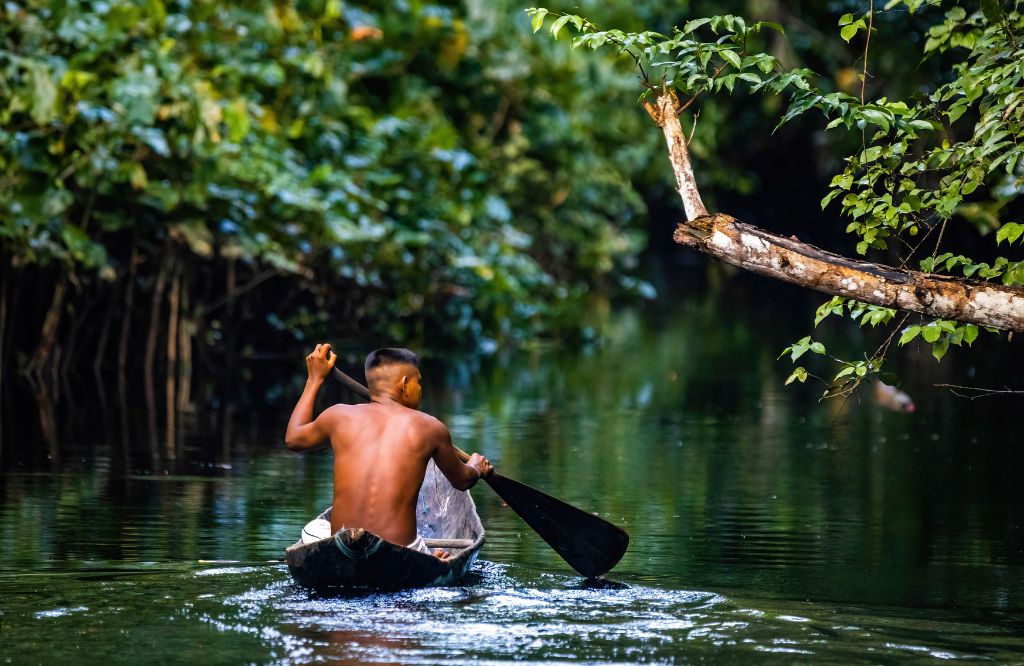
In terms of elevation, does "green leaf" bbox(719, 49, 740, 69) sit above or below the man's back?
above

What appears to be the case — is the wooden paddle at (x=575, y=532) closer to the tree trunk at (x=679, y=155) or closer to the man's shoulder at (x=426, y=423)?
the man's shoulder at (x=426, y=423)

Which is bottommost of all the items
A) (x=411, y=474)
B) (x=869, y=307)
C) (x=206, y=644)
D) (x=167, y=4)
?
(x=206, y=644)

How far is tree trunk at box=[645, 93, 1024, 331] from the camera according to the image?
6.41 m

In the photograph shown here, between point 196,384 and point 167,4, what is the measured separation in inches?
142

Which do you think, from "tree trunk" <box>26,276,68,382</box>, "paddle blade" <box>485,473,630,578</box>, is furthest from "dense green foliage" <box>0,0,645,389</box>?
"paddle blade" <box>485,473,630,578</box>

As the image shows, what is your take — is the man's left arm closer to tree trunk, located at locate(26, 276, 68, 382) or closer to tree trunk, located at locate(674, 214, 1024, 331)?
tree trunk, located at locate(674, 214, 1024, 331)

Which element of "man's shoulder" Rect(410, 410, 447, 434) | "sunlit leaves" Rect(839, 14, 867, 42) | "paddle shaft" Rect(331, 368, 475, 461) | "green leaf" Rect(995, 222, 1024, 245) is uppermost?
"sunlit leaves" Rect(839, 14, 867, 42)

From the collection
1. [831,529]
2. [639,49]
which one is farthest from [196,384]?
[639,49]

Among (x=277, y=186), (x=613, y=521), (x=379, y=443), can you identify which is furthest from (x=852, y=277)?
(x=277, y=186)

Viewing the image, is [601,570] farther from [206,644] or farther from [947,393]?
[947,393]

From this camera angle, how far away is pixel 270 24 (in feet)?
60.7

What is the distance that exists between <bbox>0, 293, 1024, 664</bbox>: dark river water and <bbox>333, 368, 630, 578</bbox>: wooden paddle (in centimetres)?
11

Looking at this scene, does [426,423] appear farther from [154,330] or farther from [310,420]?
[154,330]

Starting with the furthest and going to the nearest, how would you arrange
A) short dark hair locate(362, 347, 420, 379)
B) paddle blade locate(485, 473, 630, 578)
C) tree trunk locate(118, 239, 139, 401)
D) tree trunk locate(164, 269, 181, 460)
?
tree trunk locate(118, 239, 139, 401) < tree trunk locate(164, 269, 181, 460) < paddle blade locate(485, 473, 630, 578) < short dark hair locate(362, 347, 420, 379)
